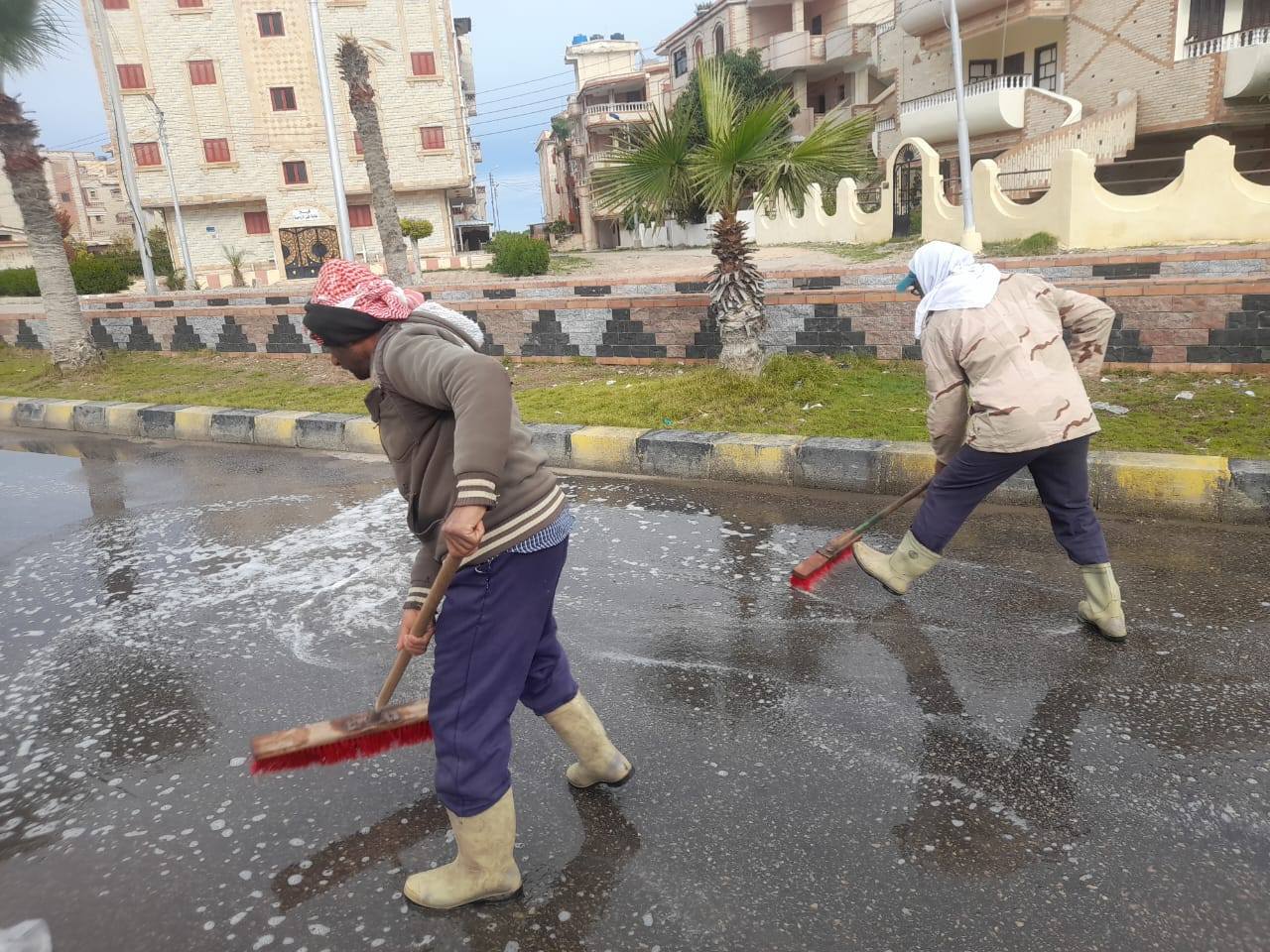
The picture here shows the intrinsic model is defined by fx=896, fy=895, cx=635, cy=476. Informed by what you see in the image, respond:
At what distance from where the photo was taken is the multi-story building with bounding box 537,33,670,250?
152ft

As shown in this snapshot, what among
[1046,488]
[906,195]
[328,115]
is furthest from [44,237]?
[906,195]

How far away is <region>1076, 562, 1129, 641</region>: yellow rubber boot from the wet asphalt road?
85 millimetres

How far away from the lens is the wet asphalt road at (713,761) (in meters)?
2.14

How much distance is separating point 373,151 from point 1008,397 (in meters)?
12.4

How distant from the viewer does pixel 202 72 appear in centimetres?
3616

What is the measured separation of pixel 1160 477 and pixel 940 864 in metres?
3.41

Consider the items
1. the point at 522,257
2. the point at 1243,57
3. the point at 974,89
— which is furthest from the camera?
the point at 974,89

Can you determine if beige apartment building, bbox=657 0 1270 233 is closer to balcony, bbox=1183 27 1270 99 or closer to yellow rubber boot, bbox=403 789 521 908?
balcony, bbox=1183 27 1270 99

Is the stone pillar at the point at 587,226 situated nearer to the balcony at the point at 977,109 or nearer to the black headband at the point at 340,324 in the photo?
the balcony at the point at 977,109

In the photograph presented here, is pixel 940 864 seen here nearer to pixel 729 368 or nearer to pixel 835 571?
pixel 835 571

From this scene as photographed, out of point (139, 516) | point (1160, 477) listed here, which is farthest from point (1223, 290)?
point (139, 516)

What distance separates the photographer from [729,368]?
7.77m

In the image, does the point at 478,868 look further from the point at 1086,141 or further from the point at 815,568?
the point at 1086,141

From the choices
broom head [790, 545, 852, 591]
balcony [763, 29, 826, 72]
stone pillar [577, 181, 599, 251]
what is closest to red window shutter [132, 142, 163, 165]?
stone pillar [577, 181, 599, 251]
